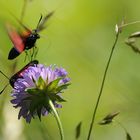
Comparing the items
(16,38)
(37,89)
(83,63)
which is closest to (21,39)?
(16,38)

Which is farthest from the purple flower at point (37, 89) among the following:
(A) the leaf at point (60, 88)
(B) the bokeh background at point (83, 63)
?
(B) the bokeh background at point (83, 63)

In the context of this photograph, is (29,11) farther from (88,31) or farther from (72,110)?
(72,110)

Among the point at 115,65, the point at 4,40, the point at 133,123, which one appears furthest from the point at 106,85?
the point at 4,40

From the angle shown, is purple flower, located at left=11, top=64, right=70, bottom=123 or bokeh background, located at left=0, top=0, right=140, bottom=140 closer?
purple flower, located at left=11, top=64, right=70, bottom=123

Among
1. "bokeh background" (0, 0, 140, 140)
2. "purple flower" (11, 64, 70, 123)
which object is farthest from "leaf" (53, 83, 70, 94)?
"bokeh background" (0, 0, 140, 140)

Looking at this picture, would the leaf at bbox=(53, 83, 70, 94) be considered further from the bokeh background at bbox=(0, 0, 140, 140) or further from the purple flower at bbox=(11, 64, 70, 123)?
the bokeh background at bbox=(0, 0, 140, 140)

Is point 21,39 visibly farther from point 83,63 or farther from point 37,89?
point 83,63

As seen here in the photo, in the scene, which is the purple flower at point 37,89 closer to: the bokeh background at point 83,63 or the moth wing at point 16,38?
the moth wing at point 16,38
